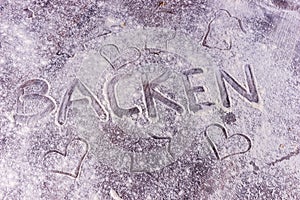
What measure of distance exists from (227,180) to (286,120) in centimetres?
22

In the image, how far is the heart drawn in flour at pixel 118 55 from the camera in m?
1.08

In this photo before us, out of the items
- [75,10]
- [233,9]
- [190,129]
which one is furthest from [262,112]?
[75,10]

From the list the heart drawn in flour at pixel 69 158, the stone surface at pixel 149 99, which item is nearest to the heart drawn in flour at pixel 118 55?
the stone surface at pixel 149 99

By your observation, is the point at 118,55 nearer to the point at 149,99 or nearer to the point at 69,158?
the point at 149,99

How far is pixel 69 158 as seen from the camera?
0.97 metres

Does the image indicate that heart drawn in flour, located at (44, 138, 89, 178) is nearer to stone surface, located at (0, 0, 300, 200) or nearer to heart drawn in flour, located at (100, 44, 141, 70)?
stone surface, located at (0, 0, 300, 200)

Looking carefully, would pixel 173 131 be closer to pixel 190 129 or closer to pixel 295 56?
pixel 190 129

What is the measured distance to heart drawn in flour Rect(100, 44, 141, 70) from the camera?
1.08m

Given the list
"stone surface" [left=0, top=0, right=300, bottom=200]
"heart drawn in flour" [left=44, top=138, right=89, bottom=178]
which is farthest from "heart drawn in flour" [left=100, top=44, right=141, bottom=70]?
"heart drawn in flour" [left=44, top=138, right=89, bottom=178]

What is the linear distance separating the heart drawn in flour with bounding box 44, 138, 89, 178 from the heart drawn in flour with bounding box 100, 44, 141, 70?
0.72 feet

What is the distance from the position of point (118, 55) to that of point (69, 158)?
293mm

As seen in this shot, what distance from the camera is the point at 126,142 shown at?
992mm

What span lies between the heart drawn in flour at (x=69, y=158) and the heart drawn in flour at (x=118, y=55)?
0.22 m

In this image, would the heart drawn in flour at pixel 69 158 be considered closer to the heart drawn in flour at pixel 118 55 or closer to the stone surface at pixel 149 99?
the stone surface at pixel 149 99
